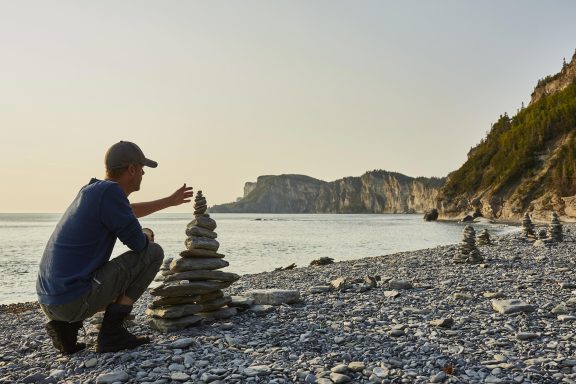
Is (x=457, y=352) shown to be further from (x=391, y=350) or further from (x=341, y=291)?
(x=341, y=291)

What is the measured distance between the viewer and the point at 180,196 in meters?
7.07

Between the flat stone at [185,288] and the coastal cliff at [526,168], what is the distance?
7909 centimetres

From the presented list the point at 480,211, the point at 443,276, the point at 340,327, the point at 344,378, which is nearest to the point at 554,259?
the point at 443,276

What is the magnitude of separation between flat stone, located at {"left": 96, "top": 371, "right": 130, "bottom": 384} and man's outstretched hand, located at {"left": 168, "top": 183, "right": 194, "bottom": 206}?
2659mm

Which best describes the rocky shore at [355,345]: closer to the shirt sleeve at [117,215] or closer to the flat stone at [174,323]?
the flat stone at [174,323]

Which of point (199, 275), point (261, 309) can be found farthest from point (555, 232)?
point (199, 275)

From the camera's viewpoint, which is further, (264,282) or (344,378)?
(264,282)

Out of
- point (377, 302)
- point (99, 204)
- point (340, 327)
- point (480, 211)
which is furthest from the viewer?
point (480, 211)

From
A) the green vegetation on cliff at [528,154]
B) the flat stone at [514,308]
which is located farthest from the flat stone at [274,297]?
the green vegetation on cliff at [528,154]

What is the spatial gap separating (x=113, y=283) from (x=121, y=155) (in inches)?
73.4

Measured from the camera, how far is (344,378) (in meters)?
5.32

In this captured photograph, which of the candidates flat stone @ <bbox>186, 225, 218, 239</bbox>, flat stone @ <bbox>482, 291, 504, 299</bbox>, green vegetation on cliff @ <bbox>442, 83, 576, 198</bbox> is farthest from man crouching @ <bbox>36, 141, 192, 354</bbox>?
green vegetation on cliff @ <bbox>442, 83, 576, 198</bbox>

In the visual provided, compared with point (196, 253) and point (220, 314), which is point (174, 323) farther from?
point (196, 253)

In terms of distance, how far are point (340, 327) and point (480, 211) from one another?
114955 mm
